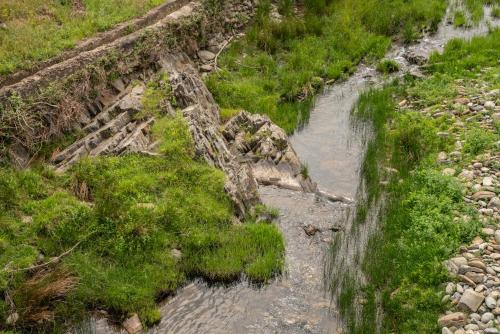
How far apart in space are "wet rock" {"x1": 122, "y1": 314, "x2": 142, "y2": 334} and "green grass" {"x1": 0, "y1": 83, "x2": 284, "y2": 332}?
0.18 meters

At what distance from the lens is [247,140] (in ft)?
57.6

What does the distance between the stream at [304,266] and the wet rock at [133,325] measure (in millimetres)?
334

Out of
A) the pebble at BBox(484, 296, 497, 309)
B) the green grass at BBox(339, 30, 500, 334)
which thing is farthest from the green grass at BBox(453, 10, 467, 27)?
the pebble at BBox(484, 296, 497, 309)

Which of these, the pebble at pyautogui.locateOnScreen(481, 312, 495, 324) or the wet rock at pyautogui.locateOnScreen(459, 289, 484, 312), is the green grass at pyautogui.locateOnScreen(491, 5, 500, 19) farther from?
the pebble at pyautogui.locateOnScreen(481, 312, 495, 324)

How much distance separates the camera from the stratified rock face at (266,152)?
16.5 meters

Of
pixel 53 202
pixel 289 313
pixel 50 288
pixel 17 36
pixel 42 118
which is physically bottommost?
pixel 289 313

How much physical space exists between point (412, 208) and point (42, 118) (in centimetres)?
1111

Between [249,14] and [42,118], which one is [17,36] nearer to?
[42,118]

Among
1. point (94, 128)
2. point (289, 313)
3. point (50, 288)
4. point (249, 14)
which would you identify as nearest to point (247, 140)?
point (94, 128)

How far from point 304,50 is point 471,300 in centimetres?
1556

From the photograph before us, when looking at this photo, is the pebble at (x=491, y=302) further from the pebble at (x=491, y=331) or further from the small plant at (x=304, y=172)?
the small plant at (x=304, y=172)

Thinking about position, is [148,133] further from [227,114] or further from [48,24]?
[48,24]

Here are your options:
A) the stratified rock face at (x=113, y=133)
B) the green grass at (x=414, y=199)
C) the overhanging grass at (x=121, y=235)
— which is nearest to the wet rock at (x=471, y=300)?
the green grass at (x=414, y=199)

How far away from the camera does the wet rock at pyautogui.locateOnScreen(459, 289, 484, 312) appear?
10.2 metres
